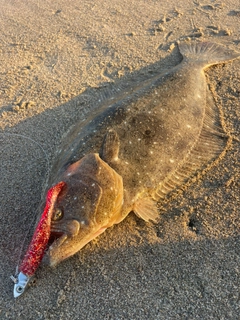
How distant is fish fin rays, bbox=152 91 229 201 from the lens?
363 centimetres

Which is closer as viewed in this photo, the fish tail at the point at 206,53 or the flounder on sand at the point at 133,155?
the flounder on sand at the point at 133,155

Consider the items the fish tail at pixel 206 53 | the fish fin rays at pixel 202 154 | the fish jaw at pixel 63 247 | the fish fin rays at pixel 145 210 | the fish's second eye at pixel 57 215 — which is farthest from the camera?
the fish tail at pixel 206 53

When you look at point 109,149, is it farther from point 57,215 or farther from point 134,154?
point 57,215

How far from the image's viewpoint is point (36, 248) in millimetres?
2816

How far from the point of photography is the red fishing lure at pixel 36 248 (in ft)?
9.20

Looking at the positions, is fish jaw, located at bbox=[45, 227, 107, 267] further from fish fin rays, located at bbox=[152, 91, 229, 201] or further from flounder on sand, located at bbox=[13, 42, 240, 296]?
fish fin rays, located at bbox=[152, 91, 229, 201]

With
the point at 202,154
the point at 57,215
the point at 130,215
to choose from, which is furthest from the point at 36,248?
the point at 202,154

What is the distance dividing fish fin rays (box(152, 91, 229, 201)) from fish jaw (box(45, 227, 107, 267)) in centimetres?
104

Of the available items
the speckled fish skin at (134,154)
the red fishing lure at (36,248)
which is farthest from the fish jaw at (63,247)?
the red fishing lure at (36,248)

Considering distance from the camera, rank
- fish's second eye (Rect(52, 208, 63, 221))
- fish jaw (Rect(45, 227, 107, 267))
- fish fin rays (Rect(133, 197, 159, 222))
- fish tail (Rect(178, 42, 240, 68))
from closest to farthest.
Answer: fish jaw (Rect(45, 227, 107, 267)) < fish's second eye (Rect(52, 208, 63, 221)) < fish fin rays (Rect(133, 197, 159, 222)) < fish tail (Rect(178, 42, 240, 68))

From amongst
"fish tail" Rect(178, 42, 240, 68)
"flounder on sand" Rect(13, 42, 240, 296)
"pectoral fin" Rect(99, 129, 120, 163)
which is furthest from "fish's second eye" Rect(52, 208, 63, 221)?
"fish tail" Rect(178, 42, 240, 68)

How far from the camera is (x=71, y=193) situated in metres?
2.97

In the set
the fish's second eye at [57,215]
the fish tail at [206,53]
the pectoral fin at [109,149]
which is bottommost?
the fish's second eye at [57,215]

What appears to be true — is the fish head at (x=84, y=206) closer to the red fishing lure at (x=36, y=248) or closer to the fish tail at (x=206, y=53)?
the red fishing lure at (x=36, y=248)
